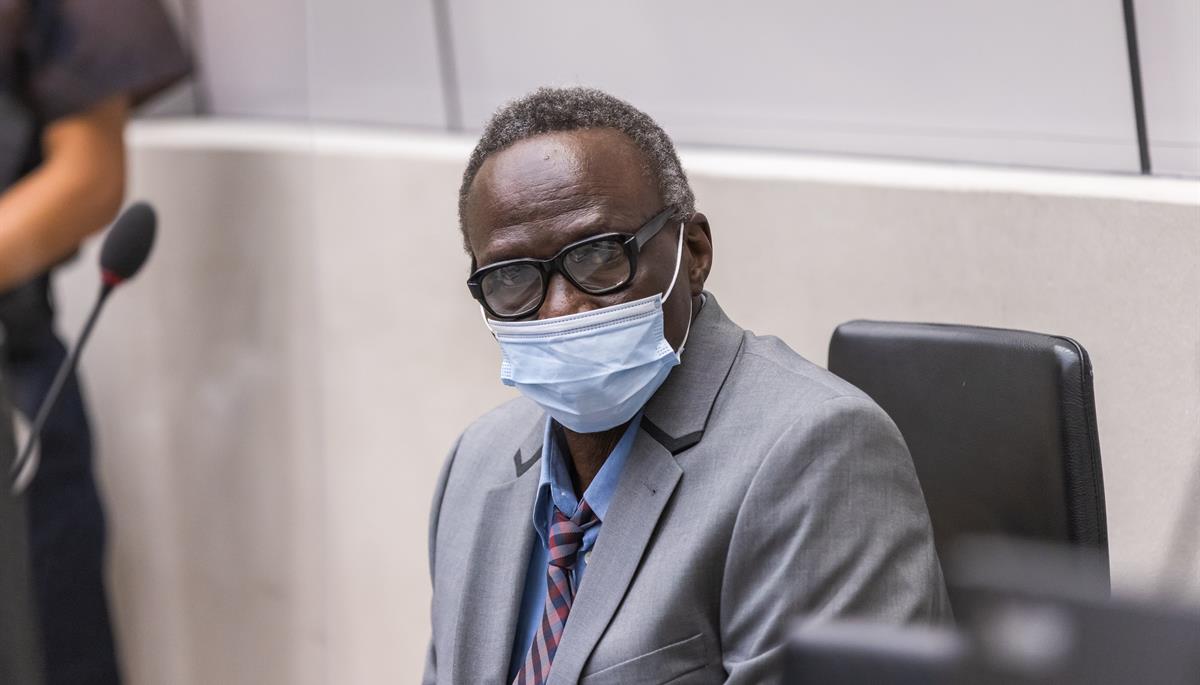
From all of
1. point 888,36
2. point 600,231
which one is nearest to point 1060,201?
point 888,36

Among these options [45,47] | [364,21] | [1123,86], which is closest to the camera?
[45,47]

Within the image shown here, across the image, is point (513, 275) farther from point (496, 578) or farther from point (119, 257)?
point (119, 257)

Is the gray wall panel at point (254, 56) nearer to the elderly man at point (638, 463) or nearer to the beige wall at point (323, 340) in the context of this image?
the beige wall at point (323, 340)

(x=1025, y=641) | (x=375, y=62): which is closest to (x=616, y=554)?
(x=1025, y=641)

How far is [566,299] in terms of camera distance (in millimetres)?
1490

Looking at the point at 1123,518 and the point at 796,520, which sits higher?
the point at 796,520

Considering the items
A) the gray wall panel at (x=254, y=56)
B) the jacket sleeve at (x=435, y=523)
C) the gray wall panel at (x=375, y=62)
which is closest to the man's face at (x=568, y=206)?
the jacket sleeve at (x=435, y=523)

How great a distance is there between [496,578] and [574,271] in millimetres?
388

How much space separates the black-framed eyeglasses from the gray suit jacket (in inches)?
5.4

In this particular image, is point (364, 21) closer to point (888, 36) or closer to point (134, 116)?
point (134, 116)

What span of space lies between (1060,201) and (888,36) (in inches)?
17.7

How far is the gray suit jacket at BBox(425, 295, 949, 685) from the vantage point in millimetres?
1320

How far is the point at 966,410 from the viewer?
5.39 ft

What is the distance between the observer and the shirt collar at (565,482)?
152 centimetres
